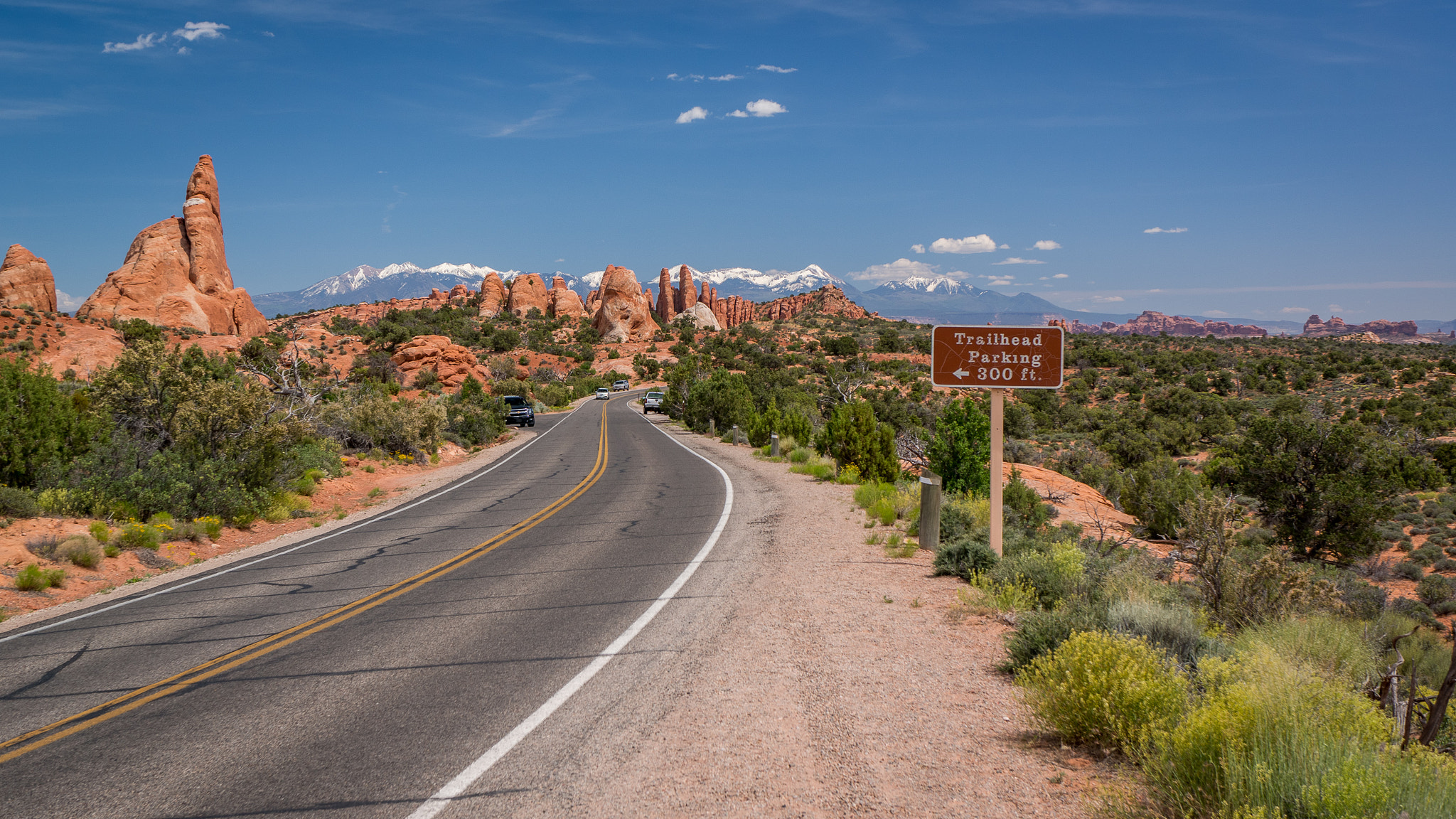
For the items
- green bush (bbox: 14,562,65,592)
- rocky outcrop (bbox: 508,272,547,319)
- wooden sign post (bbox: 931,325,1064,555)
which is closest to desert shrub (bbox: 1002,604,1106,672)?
wooden sign post (bbox: 931,325,1064,555)

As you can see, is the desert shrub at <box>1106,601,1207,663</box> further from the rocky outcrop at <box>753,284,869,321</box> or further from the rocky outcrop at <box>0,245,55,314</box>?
the rocky outcrop at <box>753,284,869,321</box>

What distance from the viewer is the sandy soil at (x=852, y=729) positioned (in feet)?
12.4

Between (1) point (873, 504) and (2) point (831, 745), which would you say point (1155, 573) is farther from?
(2) point (831, 745)

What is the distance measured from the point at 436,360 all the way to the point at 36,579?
47.6 m

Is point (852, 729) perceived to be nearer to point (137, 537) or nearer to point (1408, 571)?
point (137, 537)

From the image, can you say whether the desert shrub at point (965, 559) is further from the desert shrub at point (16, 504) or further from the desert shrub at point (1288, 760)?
the desert shrub at point (16, 504)

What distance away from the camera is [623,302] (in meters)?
115

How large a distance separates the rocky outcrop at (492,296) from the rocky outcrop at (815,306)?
56673mm

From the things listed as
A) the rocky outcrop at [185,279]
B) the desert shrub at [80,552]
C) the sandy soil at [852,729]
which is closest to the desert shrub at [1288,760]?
the sandy soil at [852,729]

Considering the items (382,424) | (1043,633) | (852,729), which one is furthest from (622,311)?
(852,729)

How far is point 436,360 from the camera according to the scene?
5497 cm

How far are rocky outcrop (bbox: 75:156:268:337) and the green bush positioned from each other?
2572 inches

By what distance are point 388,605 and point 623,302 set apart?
109590 mm

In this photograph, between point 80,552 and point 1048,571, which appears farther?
point 80,552
